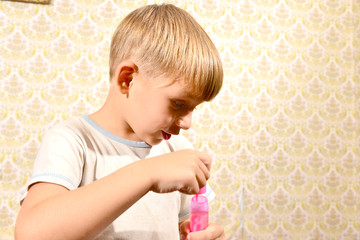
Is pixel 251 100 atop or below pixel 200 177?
below

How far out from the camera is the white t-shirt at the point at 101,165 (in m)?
0.55

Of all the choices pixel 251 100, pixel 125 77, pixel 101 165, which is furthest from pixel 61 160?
pixel 251 100

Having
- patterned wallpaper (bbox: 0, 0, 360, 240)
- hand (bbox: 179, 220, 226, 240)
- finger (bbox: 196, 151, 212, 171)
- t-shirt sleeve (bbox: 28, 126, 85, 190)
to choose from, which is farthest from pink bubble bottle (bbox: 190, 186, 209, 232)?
patterned wallpaper (bbox: 0, 0, 360, 240)

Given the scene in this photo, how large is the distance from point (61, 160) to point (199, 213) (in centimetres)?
29

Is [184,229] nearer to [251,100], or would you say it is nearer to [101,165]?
[101,165]

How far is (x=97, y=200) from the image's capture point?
0.45 meters

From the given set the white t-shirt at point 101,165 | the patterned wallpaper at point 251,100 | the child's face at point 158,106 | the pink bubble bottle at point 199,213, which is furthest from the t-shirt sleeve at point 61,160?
the patterned wallpaper at point 251,100

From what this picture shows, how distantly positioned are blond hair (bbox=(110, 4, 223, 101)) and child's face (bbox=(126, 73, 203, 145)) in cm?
2

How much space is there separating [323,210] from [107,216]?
1990 millimetres

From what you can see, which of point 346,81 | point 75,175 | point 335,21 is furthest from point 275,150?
point 75,175

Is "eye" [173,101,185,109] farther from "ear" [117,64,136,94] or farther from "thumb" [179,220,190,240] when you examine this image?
"thumb" [179,220,190,240]

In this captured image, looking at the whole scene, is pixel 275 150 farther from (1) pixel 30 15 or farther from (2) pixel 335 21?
(1) pixel 30 15

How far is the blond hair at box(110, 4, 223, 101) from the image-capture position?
633 mm

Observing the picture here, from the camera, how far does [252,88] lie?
80.6 inches
